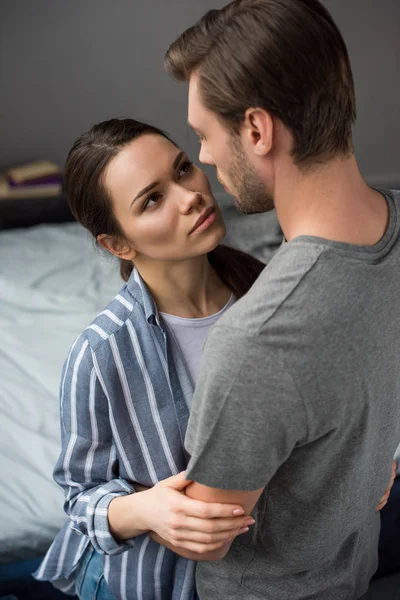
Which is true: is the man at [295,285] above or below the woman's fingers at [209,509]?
above

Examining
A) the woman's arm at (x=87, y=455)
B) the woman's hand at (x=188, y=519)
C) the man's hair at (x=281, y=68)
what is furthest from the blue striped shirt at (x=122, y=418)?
the man's hair at (x=281, y=68)

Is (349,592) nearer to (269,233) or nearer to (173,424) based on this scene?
(173,424)

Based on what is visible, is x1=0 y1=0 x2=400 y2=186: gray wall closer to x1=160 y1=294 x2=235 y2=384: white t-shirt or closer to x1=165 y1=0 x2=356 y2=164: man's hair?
x1=160 y1=294 x2=235 y2=384: white t-shirt

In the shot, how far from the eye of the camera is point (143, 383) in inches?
45.5

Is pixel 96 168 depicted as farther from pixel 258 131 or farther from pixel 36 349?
pixel 36 349

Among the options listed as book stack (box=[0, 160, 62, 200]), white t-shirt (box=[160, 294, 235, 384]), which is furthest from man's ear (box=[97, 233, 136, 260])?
book stack (box=[0, 160, 62, 200])

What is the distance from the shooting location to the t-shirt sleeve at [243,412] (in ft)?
2.50

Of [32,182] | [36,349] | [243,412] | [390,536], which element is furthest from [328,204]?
[32,182]

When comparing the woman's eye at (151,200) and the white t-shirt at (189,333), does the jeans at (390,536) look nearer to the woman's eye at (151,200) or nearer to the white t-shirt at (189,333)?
the white t-shirt at (189,333)

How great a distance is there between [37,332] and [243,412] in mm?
1687

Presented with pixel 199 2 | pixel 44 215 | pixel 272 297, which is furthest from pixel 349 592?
pixel 199 2

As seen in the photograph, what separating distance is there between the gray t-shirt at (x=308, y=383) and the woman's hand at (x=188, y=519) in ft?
0.24

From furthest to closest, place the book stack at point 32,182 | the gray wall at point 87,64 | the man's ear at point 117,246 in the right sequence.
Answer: the gray wall at point 87,64 < the book stack at point 32,182 < the man's ear at point 117,246

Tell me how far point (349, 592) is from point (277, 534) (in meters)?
0.19
